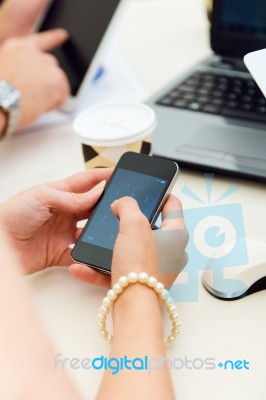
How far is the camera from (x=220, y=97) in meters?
0.77

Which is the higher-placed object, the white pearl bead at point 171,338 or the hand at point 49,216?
the hand at point 49,216

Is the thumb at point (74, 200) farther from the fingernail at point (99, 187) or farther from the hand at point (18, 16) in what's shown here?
the hand at point (18, 16)

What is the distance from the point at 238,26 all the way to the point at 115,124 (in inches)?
12.0

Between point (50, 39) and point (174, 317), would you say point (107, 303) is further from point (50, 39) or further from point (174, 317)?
point (50, 39)

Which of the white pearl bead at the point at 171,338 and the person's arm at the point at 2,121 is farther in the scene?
the person's arm at the point at 2,121

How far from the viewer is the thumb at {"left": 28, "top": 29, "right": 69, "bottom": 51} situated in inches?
35.4

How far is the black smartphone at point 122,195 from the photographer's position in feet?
1.67

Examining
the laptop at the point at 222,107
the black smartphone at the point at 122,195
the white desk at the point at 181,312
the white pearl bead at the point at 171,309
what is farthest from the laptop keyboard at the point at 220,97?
the white pearl bead at the point at 171,309

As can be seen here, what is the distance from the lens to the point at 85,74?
34.5 inches

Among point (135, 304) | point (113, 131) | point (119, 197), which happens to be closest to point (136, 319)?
point (135, 304)

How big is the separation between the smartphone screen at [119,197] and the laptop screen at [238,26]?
37 cm

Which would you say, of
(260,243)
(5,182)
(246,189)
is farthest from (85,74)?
(260,243)

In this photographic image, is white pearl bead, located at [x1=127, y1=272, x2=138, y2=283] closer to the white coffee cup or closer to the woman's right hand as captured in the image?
the woman's right hand
